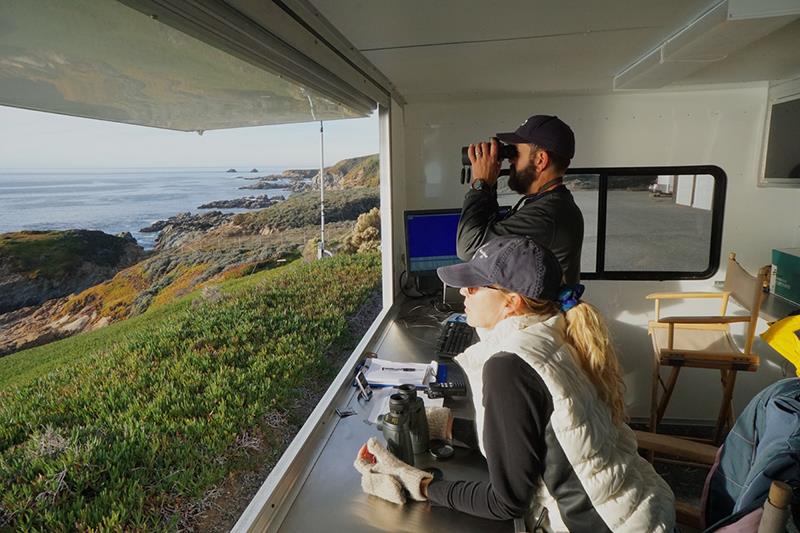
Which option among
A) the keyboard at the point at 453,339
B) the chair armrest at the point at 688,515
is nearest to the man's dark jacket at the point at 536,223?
the keyboard at the point at 453,339

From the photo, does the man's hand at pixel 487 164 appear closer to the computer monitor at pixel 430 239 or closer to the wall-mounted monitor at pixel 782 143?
the computer monitor at pixel 430 239

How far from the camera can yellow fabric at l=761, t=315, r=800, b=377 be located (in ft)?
6.91

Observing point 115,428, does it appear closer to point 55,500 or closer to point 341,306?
point 55,500

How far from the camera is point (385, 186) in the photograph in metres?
2.80

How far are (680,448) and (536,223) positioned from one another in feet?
2.90

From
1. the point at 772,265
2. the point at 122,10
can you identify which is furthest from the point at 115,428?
the point at 772,265

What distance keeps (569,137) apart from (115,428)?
1.68 m

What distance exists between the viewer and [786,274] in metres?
2.79

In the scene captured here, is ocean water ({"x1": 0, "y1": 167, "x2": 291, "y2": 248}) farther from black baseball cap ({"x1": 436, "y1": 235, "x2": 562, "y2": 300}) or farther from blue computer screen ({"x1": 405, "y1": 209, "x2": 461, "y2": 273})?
blue computer screen ({"x1": 405, "y1": 209, "x2": 461, "y2": 273})

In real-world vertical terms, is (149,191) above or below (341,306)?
above

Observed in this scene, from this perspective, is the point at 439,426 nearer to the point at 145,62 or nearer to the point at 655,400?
the point at 145,62

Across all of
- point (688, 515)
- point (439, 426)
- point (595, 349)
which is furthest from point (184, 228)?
point (688, 515)

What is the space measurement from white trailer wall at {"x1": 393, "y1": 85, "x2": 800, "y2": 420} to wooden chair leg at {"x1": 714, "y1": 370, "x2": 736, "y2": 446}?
435 millimetres

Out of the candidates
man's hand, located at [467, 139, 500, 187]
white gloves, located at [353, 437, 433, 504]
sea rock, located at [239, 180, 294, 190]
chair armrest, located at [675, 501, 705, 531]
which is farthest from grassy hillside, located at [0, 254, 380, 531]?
chair armrest, located at [675, 501, 705, 531]
